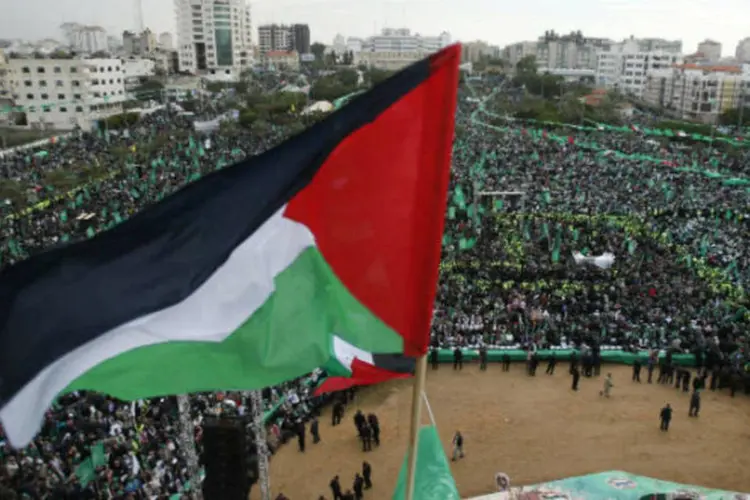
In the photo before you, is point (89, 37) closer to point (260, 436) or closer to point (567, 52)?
point (567, 52)

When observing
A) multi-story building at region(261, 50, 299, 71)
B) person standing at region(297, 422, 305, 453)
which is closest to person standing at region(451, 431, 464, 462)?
person standing at region(297, 422, 305, 453)

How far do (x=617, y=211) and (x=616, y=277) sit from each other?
7694mm

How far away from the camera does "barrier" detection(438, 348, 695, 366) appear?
15695mm

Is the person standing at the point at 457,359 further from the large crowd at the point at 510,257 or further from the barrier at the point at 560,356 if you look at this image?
the large crowd at the point at 510,257

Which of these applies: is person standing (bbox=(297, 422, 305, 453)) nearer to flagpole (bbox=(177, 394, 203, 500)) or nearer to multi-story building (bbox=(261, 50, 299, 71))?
flagpole (bbox=(177, 394, 203, 500))

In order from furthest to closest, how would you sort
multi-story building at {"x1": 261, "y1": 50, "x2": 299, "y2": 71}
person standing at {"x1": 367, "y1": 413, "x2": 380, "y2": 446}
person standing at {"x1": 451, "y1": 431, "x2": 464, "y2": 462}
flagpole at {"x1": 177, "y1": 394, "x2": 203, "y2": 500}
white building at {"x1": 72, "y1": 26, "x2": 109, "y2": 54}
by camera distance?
white building at {"x1": 72, "y1": 26, "x2": 109, "y2": 54}, multi-story building at {"x1": 261, "y1": 50, "x2": 299, "y2": 71}, person standing at {"x1": 367, "y1": 413, "x2": 380, "y2": 446}, person standing at {"x1": 451, "y1": 431, "x2": 464, "y2": 462}, flagpole at {"x1": 177, "y1": 394, "x2": 203, "y2": 500}

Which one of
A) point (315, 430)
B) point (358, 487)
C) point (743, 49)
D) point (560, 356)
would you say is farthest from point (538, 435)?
point (743, 49)

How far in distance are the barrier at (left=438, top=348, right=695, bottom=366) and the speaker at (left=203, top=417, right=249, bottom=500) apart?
1140cm

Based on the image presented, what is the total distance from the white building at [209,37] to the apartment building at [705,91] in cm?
6328

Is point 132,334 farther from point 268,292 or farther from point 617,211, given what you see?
point 617,211

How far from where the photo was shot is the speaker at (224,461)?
→ 4.93 meters

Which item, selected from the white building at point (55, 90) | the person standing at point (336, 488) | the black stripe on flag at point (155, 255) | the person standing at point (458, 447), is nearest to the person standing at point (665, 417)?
the person standing at point (458, 447)

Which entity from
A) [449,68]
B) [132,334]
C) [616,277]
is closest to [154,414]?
[132,334]

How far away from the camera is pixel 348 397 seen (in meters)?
14.2
